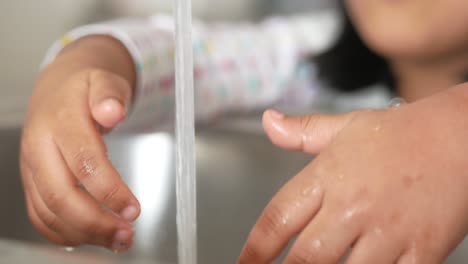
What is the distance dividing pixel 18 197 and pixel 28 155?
0.15 meters

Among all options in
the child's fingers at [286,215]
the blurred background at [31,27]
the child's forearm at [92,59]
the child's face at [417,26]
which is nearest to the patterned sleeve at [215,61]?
the child's forearm at [92,59]

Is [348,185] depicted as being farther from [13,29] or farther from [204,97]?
→ [13,29]

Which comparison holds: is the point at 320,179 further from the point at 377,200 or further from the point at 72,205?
the point at 72,205

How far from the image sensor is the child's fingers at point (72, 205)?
316 millimetres

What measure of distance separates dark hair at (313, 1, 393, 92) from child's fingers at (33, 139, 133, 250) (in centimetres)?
71

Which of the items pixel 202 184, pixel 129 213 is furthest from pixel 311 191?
pixel 202 184

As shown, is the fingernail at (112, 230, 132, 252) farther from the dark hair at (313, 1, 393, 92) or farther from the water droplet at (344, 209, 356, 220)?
the dark hair at (313, 1, 393, 92)

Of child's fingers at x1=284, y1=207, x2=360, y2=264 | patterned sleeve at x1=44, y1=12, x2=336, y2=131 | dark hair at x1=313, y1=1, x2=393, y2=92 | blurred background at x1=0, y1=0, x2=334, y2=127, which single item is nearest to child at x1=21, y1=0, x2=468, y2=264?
child's fingers at x1=284, y1=207, x2=360, y2=264

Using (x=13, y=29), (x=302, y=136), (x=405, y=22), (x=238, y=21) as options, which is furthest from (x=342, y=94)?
(x=302, y=136)

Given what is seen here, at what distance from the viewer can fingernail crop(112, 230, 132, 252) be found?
0.31 metres

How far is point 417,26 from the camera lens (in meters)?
0.65

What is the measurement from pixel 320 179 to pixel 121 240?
126 millimetres

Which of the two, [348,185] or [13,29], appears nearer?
[348,185]

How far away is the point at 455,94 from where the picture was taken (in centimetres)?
29
